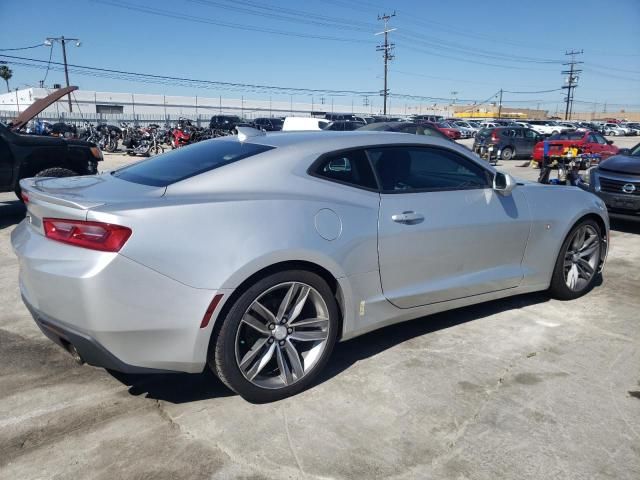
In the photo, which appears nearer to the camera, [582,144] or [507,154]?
[582,144]

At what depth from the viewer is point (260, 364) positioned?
9.52ft

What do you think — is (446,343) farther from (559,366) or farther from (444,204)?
(444,204)

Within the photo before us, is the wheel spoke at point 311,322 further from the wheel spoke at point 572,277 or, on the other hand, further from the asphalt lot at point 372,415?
the wheel spoke at point 572,277

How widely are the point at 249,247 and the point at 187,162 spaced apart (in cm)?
95

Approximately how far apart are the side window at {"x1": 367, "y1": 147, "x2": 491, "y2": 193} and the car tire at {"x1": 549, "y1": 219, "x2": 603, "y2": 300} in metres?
1.17

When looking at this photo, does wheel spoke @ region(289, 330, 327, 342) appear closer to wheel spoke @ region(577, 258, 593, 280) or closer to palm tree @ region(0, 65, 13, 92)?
wheel spoke @ region(577, 258, 593, 280)

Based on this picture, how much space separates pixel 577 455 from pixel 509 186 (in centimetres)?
198

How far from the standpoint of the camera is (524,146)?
22703 millimetres

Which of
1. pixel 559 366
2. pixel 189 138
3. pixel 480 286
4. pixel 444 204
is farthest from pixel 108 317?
pixel 189 138

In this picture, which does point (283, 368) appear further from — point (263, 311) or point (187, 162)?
point (187, 162)

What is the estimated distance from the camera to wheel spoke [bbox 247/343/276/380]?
288cm

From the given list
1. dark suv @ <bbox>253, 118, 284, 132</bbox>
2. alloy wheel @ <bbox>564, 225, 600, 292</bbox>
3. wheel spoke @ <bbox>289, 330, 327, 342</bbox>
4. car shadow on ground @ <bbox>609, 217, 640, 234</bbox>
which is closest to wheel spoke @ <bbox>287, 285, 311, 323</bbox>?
wheel spoke @ <bbox>289, 330, 327, 342</bbox>

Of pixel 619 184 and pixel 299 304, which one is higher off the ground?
pixel 619 184

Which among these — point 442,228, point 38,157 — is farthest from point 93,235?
point 38,157
